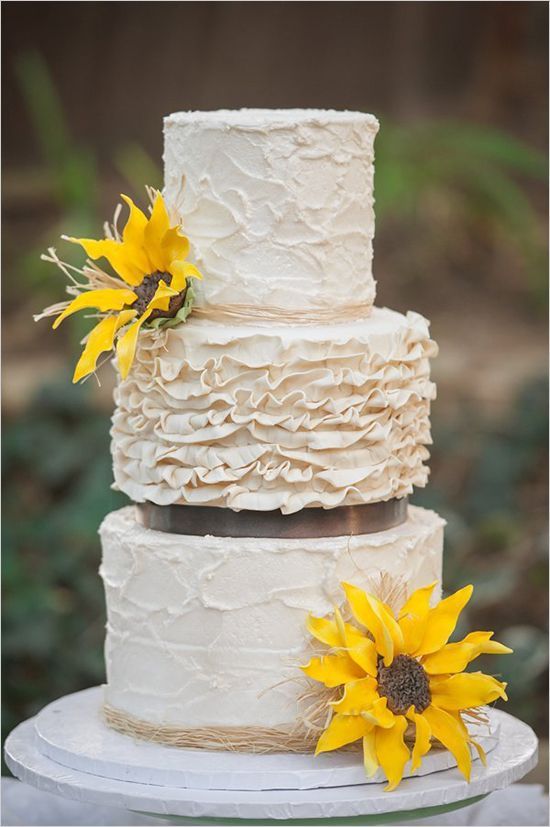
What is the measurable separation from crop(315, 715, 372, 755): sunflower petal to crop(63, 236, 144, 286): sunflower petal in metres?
0.75

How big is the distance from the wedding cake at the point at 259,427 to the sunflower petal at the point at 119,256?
3.8 inches

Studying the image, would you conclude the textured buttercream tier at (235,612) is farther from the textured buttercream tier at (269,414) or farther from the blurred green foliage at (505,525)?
the blurred green foliage at (505,525)

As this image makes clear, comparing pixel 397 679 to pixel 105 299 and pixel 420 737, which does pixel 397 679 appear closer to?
pixel 420 737

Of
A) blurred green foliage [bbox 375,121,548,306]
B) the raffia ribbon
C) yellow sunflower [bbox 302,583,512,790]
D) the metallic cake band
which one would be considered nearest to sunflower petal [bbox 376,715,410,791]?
yellow sunflower [bbox 302,583,512,790]

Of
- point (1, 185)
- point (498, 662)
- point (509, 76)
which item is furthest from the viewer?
point (509, 76)

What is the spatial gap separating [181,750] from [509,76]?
15.9 ft

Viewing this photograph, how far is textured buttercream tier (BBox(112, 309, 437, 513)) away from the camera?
2.07 meters

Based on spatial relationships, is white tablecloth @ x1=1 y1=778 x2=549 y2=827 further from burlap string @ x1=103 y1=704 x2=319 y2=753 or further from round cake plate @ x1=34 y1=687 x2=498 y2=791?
burlap string @ x1=103 y1=704 x2=319 y2=753

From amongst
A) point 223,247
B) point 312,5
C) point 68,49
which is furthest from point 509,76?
point 223,247

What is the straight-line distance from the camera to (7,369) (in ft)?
17.2

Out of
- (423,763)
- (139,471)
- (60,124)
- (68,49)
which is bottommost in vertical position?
(423,763)

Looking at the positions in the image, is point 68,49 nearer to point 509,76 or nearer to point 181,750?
point 509,76

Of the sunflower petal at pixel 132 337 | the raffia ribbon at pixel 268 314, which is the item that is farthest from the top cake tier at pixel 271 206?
the sunflower petal at pixel 132 337

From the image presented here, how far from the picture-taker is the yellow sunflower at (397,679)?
202 centimetres
